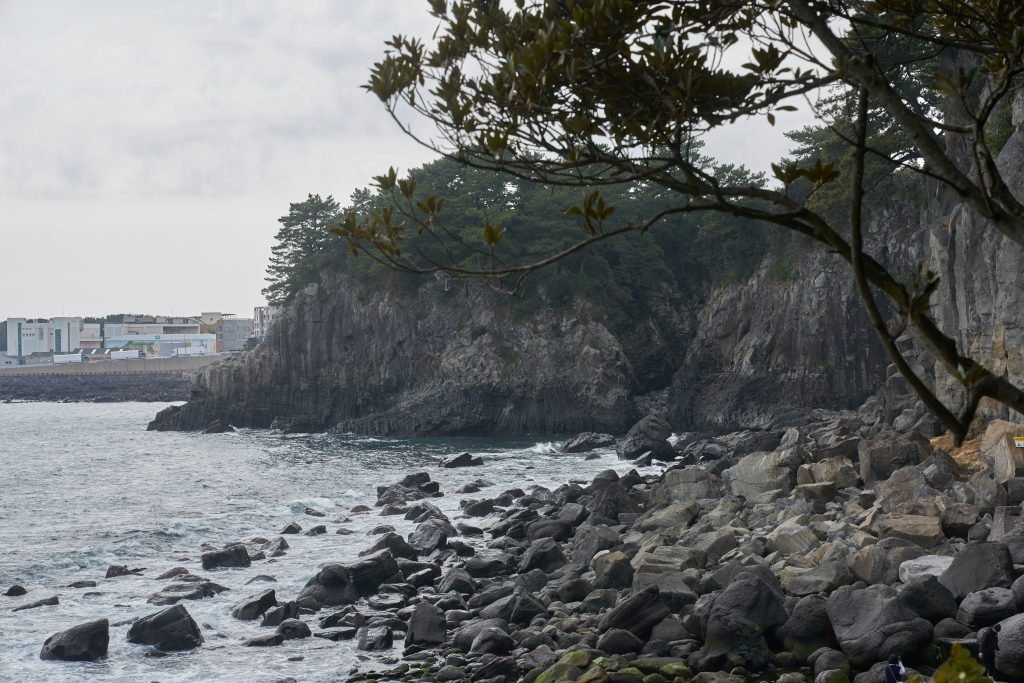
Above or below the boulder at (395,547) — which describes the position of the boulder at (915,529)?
above

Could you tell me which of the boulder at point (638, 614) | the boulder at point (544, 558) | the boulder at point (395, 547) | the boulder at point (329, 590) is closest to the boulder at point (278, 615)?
the boulder at point (329, 590)

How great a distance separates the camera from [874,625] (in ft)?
36.6

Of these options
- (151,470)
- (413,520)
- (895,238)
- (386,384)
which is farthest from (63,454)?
(895,238)

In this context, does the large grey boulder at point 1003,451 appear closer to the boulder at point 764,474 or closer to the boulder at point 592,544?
the boulder at point 764,474

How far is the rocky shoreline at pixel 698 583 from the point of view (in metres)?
11.4

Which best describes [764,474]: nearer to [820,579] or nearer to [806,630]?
[820,579]

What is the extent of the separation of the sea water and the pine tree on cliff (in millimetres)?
13082

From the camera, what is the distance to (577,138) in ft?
19.9

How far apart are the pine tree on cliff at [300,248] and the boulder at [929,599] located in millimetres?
56882

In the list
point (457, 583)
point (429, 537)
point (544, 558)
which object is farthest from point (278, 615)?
point (429, 537)

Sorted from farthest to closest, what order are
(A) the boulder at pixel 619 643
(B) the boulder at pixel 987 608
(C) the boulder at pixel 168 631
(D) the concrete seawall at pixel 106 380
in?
(D) the concrete seawall at pixel 106 380, (C) the boulder at pixel 168 631, (A) the boulder at pixel 619 643, (B) the boulder at pixel 987 608

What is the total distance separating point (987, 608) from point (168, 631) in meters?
12.5

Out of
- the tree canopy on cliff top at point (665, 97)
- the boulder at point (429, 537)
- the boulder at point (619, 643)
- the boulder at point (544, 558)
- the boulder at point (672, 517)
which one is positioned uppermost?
the tree canopy on cliff top at point (665, 97)

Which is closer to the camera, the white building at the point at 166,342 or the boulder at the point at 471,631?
the boulder at the point at 471,631
